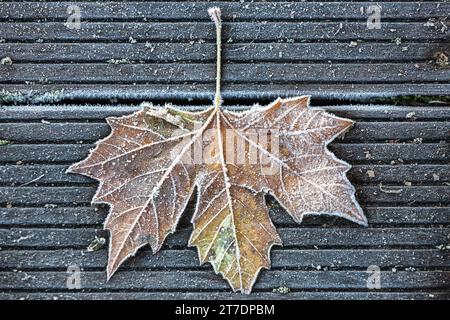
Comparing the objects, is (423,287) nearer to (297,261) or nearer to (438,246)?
(438,246)

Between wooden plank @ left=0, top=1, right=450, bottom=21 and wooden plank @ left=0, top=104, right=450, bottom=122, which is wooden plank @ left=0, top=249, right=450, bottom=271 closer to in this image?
wooden plank @ left=0, top=104, right=450, bottom=122

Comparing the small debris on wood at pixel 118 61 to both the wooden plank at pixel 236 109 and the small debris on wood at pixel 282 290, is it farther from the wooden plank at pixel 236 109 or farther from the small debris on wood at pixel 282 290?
the small debris on wood at pixel 282 290

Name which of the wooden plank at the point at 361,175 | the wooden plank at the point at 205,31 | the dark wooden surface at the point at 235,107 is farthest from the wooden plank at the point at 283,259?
the wooden plank at the point at 205,31

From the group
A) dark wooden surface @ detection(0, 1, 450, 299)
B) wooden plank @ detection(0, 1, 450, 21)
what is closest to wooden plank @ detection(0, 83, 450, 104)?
dark wooden surface @ detection(0, 1, 450, 299)

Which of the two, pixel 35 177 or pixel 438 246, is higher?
pixel 35 177

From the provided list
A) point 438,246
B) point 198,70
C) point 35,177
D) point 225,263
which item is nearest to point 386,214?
point 438,246

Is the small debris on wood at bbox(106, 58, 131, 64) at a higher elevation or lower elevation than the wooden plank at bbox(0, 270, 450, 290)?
higher

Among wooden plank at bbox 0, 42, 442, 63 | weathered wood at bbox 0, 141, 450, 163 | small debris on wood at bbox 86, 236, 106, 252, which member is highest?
wooden plank at bbox 0, 42, 442, 63
